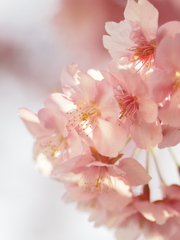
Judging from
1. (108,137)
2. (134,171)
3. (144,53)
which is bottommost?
(134,171)

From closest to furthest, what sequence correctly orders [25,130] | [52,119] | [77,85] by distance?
[77,85]
[52,119]
[25,130]

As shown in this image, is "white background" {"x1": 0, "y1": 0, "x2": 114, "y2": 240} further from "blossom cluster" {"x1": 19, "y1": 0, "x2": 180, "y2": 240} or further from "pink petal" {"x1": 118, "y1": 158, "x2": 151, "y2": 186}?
"pink petal" {"x1": 118, "y1": 158, "x2": 151, "y2": 186}

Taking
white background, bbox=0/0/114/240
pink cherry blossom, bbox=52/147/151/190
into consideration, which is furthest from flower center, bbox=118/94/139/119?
white background, bbox=0/0/114/240

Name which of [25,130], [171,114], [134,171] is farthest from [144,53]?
[25,130]

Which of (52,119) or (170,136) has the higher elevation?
(52,119)

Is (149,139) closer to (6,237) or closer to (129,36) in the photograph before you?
(129,36)

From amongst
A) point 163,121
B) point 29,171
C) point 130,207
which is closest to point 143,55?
point 163,121

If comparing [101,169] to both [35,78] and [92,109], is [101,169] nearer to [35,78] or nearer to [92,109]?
[92,109]

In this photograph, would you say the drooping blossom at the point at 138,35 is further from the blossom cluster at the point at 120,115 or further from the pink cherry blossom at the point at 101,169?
the pink cherry blossom at the point at 101,169

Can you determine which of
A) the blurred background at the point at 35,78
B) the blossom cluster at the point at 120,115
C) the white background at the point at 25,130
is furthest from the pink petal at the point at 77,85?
the white background at the point at 25,130
